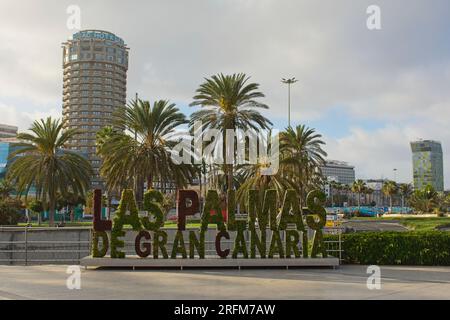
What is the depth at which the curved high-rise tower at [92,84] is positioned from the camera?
14938 centimetres

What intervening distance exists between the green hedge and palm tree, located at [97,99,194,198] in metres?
18.7

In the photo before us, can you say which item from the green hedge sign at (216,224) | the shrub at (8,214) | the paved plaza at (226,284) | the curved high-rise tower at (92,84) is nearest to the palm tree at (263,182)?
the green hedge sign at (216,224)

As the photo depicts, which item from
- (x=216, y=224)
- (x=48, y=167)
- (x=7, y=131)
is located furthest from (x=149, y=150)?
(x=7, y=131)

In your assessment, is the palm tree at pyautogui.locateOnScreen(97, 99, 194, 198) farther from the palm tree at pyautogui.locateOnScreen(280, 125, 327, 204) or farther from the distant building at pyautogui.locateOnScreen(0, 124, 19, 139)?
the distant building at pyautogui.locateOnScreen(0, 124, 19, 139)

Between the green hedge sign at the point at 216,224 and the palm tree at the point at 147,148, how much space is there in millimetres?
16319

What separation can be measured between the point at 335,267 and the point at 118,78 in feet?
486

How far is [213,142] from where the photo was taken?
34812mm

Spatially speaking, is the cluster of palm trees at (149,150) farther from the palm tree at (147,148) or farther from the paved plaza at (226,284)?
the paved plaza at (226,284)

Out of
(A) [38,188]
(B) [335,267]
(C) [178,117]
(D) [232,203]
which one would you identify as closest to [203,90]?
(C) [178,117]

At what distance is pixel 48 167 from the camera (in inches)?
1487

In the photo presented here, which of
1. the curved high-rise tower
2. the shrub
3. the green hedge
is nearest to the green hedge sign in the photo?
the green hedge

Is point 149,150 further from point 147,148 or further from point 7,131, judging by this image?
point 7,131

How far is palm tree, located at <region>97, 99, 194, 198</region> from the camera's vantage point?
3531 cm
